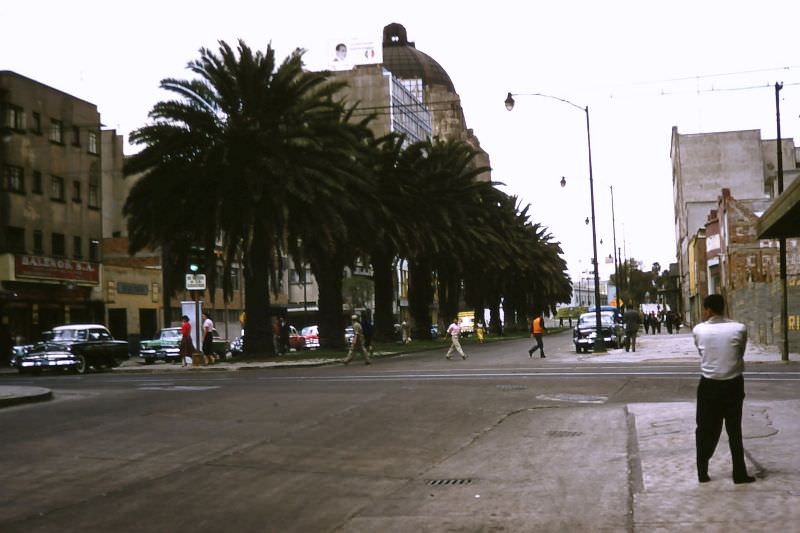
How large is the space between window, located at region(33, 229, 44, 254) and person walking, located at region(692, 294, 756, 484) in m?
45.4

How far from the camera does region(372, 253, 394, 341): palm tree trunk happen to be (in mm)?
54344

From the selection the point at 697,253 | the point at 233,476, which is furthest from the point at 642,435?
the point at 697,253

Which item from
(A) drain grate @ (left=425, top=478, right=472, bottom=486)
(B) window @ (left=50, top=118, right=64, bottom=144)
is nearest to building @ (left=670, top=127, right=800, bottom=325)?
(B) window @ (left=50, top=118, right=64, bottom=144)

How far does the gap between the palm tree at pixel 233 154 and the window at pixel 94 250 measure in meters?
18.0

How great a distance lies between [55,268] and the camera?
5062 cm

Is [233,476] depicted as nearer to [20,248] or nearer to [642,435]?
[642,435]

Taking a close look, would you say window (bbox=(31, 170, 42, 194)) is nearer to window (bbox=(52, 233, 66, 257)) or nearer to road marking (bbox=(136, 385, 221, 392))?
window (bbox=(52, 233, 66, 257))

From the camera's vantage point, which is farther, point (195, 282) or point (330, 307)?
point (330, 307)

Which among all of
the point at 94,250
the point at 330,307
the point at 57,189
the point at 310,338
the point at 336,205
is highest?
the point at 57,189

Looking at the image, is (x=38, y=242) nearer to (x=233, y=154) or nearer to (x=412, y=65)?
(x=233, y=154)

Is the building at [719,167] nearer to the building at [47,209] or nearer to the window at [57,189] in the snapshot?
the building at [47,209]

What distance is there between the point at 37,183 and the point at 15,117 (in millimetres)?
3416

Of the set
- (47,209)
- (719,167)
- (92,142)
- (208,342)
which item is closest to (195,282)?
(208,342)

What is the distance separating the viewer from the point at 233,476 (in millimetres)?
10531
